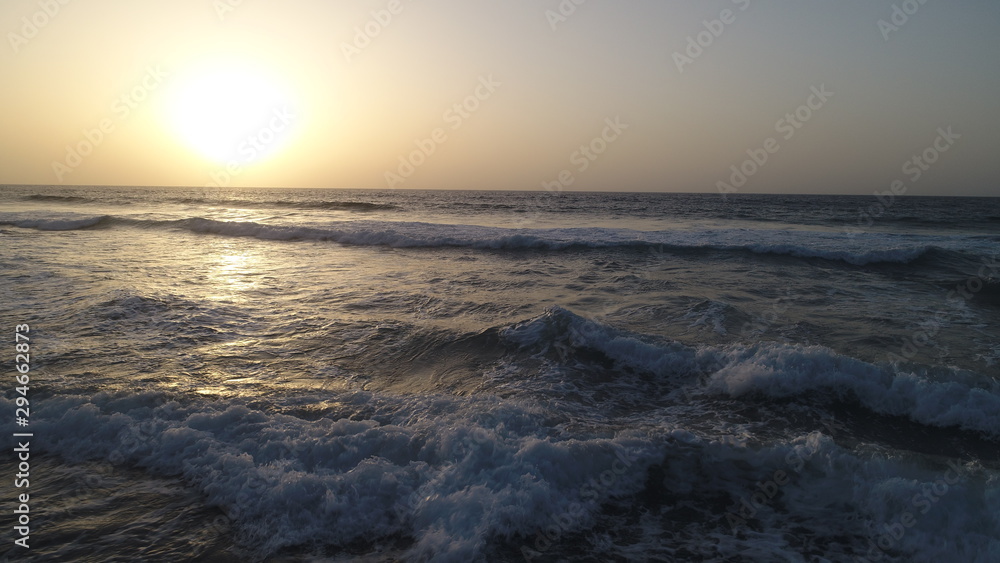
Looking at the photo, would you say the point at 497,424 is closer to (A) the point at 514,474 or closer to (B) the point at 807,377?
(A) the point at 514,474

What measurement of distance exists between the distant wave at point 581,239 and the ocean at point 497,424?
6.82 meters

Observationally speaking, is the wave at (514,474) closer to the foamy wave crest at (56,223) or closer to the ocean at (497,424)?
the ocean at (497,424)

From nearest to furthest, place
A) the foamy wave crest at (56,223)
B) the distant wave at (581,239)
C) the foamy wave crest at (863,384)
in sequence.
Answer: the foamy wave crest at (863,384), the distant wave at (581,239), the foamy wave crest at (56,223)

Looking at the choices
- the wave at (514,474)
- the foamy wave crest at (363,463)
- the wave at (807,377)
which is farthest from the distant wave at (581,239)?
the foamy wave crest at (363,463)

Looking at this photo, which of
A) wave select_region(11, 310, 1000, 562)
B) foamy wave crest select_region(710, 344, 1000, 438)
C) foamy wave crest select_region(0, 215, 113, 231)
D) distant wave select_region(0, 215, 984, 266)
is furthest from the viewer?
foamy wave crest select_region(0, 215, 113, 231)

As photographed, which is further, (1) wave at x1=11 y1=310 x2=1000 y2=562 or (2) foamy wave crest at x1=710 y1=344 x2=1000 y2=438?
(2) foamy wave crest at x1=710 y1=344 x2=1000 y2=438

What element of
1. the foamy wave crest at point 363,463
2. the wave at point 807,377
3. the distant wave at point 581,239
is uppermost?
the distant wave at point 581,239

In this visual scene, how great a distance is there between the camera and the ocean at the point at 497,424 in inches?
142

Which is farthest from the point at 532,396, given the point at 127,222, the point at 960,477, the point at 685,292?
the point at 127,222

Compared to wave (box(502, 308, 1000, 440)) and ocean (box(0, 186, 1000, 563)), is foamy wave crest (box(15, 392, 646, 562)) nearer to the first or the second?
ocean (box(0, 186, 1000, 563))

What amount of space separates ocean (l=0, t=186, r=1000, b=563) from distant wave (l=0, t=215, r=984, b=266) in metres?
6.82

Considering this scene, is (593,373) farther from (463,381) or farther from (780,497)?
(780,497)

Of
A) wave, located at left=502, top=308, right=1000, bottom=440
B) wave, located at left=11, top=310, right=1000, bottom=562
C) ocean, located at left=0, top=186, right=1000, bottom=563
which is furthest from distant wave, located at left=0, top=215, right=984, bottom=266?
wave, located at left=11, top=310, right=1000, bottom=562

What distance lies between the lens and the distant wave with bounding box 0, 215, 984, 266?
17500 millimetres
